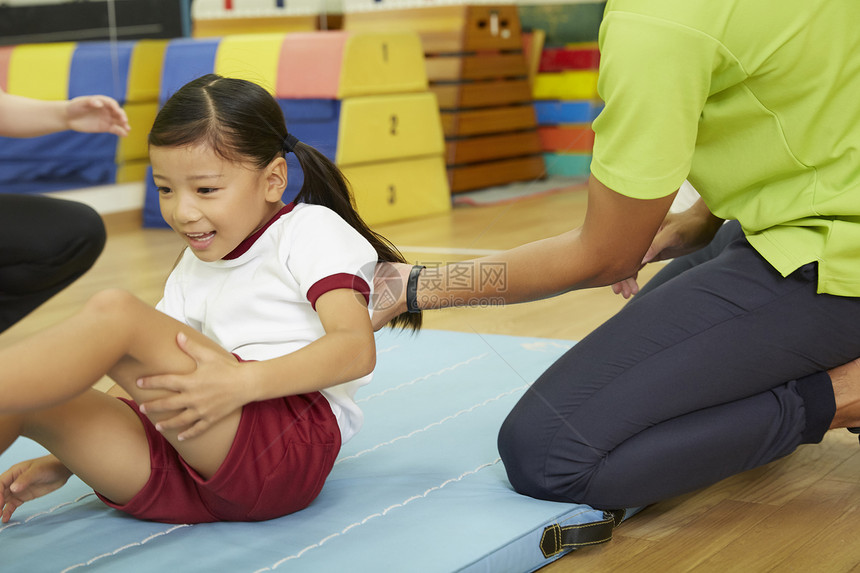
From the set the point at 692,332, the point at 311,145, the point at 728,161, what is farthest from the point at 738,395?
the point at 311,145

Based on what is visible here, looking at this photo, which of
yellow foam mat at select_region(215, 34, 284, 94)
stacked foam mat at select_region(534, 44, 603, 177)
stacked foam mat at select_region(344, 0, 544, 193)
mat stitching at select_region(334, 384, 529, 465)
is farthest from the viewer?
stacked foam mat at select_region(534, 44, 603, 177)

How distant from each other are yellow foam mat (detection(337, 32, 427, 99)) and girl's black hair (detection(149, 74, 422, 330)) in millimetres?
1651

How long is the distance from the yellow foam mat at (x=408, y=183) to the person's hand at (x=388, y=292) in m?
1.46

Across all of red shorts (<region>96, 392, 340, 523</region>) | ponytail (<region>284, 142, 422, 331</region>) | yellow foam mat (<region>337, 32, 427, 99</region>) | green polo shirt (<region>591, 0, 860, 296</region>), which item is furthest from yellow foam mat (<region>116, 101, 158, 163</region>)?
green polo shirt (<region>591, 0, 860, 296</region>)

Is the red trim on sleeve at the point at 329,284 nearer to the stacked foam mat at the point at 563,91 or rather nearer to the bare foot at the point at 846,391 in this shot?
Result: the bare foot at the point at 846,391

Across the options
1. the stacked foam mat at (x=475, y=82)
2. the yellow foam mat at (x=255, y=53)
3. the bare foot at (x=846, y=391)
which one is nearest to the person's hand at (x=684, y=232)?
the bare foot at (x=846, y=391)

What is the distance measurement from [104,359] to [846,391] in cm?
67

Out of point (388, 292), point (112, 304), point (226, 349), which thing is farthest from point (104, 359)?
point (388, 292)

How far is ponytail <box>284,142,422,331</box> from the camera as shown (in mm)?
914

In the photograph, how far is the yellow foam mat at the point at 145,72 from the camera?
2.85 meters

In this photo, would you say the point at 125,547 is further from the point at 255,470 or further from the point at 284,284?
the point at 284,284

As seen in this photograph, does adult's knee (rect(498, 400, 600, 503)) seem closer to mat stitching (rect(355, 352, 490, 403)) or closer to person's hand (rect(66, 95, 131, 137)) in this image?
mat stitching (rect(355, 352, 490, 403))

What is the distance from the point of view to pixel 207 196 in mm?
838

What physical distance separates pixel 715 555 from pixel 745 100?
401 mm
